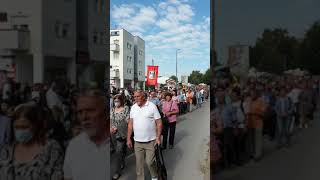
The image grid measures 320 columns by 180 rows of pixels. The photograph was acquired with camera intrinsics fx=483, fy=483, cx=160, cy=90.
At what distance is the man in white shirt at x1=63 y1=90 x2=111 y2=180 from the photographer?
12.5ft

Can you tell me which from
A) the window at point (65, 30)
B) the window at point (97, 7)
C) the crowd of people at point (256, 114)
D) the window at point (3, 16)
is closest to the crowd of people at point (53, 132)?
the window at point (65, 30)

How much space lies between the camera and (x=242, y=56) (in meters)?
3.99

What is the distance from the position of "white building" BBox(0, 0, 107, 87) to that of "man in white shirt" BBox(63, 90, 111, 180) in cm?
24

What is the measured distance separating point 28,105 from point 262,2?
2073mm


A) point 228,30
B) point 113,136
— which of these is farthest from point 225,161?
point 113,136

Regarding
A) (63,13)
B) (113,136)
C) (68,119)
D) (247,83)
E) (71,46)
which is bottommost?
(113,136)

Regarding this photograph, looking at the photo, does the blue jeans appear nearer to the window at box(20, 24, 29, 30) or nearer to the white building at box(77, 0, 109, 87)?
the white building at box(77, 0, 109, 87)

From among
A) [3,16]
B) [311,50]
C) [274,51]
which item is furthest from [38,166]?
[311,50]

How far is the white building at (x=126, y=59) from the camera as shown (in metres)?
4.85

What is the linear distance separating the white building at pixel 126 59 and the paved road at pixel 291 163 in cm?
160

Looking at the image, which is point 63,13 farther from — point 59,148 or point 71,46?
point 59,148

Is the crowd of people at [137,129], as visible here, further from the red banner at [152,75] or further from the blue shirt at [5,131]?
the red banner at [152,75]

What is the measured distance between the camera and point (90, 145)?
3920 millimetres

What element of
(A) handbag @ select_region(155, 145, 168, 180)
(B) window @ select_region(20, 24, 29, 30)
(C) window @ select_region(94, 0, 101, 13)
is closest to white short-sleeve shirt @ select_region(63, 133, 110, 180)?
(B) window @ select_region(20, 24, 29, 30)
